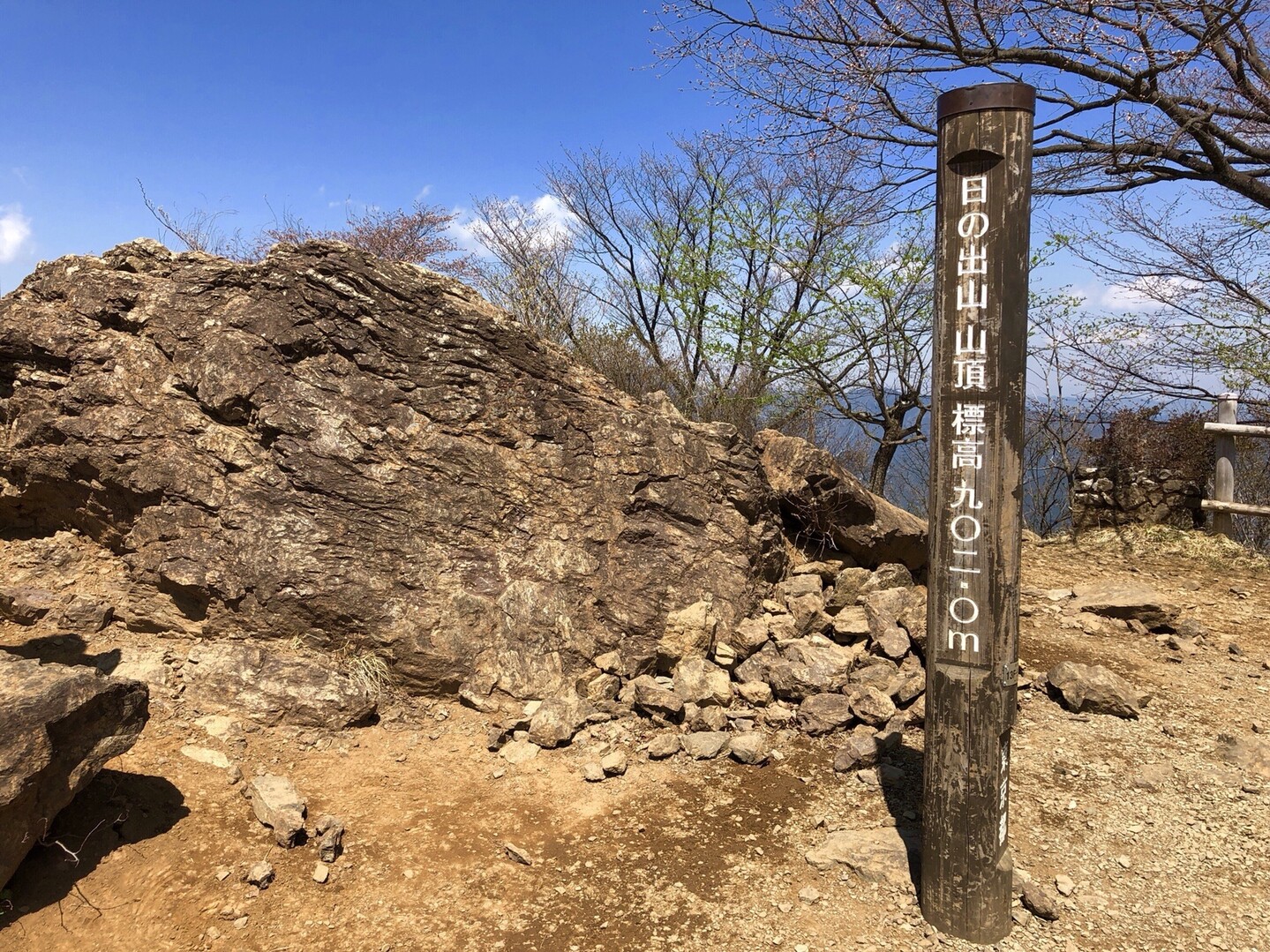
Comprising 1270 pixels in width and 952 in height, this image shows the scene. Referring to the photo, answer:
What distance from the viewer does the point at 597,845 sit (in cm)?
371

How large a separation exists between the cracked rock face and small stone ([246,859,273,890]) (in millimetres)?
1579

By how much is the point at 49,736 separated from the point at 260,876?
3.28ft

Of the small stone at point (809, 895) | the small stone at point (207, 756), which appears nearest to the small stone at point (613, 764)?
the small stone at point (809, 895)

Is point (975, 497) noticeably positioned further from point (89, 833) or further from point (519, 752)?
point (89, 833)

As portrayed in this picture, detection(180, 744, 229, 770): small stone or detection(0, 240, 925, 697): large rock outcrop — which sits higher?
detection(0, 240, 925, 697): large rock outcrop

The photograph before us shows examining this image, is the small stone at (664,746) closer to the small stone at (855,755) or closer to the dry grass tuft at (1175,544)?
the small stone at (855,755)

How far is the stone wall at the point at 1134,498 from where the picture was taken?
9.21 m

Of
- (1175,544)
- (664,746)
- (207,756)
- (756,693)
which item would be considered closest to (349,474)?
(207,756)

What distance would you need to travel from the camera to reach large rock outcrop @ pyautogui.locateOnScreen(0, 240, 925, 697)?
4812 mm

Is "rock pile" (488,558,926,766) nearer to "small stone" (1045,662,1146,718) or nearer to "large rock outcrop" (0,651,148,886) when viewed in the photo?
"small stone" (1045,662,1146,718)

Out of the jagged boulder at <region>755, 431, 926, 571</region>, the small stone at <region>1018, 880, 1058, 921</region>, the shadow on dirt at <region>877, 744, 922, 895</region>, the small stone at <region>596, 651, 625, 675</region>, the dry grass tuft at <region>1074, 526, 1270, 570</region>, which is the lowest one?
the small stone at <region>1018, 880, 1058, 921</region>

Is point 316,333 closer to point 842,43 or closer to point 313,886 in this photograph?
point 313,886

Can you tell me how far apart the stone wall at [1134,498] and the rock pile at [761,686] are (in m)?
5.58

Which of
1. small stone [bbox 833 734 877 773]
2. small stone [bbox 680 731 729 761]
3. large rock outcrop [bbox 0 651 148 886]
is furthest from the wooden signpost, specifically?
large rock outcrop [bbox 0 651 148 886]
